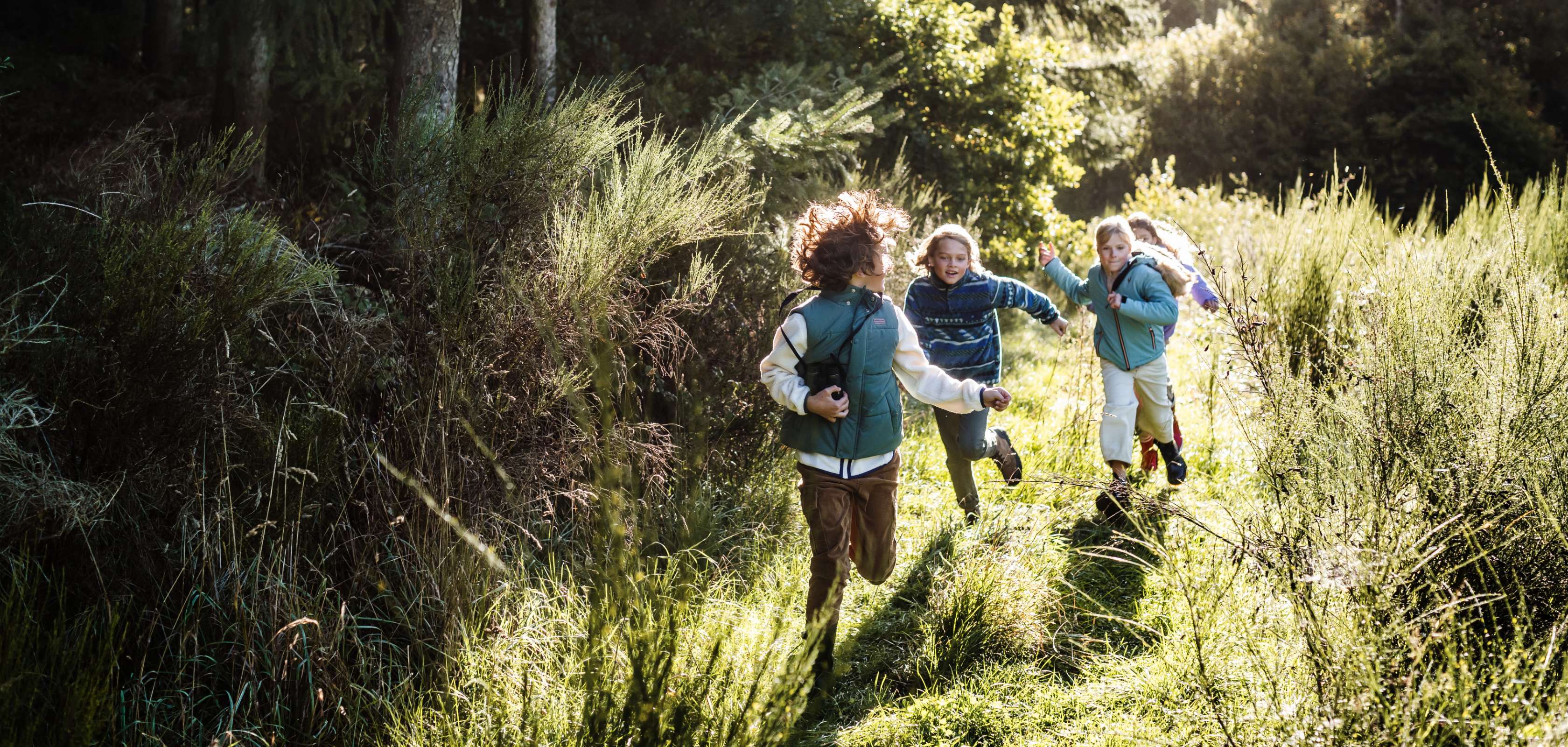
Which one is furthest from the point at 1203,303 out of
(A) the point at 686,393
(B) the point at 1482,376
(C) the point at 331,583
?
(C) the point at 331,583

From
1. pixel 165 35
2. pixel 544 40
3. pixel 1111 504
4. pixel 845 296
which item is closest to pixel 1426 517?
pixel 845 296

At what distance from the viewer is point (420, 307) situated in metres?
3.89

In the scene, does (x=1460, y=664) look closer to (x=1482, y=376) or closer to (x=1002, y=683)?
(x=1482, y=376)

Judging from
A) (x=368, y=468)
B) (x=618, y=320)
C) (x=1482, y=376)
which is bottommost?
(x=368, y=468)

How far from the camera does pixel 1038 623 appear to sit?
4.04 meters

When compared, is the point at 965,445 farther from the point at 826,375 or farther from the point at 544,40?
the point at 544,40

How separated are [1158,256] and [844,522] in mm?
2581

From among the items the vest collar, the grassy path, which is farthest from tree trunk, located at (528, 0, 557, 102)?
the vest collar

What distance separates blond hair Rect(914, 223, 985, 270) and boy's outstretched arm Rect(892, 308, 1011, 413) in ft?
3.72

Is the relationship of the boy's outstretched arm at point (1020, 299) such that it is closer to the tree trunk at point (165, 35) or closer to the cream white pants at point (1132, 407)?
the cream white pants at point (1132, 407)

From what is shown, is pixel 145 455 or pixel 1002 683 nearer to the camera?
pixel 145 455

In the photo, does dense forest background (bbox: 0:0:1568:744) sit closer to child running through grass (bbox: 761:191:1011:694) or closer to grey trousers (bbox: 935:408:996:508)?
child running through grass (bbox: 761:191:1011:694)

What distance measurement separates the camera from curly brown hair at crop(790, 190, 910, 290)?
384 cm

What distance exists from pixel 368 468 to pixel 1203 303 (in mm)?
4253
